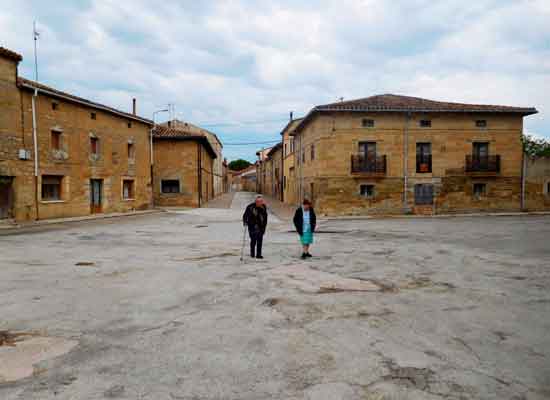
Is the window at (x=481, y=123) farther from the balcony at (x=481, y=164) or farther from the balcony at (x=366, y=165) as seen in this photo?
the balcony at (x=366, y=165)

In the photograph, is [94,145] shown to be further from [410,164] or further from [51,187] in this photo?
[410,164]

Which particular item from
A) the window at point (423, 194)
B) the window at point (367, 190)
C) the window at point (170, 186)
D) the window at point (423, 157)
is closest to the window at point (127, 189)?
the window at point (170, 186)

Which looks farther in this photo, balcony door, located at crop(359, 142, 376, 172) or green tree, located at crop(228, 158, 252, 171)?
green tree, located at crop(228, 158, 252, 171)

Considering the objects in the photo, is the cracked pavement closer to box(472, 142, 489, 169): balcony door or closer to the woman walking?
the woman walking

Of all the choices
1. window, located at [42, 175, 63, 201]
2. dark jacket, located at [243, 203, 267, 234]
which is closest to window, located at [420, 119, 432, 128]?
dark jacket, located at [243, 203, 267, 234]

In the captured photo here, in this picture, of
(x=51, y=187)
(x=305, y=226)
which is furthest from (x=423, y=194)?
(x=51, y=187)

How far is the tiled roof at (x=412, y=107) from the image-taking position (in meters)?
22.3

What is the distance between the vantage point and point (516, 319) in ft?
15.9

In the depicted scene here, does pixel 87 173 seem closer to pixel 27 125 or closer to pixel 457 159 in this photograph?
pixel 27 125

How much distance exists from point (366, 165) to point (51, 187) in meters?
17.2

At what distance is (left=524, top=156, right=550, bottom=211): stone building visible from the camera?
24172 millimetres

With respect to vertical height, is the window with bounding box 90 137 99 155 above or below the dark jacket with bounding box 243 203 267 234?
above

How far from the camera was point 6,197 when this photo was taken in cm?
1694

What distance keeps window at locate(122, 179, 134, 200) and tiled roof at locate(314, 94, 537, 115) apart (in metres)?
13.3
